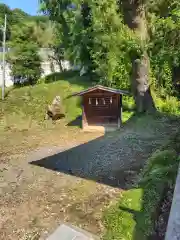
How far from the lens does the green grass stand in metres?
5.27

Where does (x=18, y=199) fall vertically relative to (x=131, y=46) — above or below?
below

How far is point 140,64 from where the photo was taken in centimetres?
1421

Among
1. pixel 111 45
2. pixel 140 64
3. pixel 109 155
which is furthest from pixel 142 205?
pixel 111 45

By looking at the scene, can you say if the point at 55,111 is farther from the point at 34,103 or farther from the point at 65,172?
the point at 65,172

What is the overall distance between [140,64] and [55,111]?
5.08m

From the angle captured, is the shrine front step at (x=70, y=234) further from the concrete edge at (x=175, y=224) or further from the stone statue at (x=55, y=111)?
the stone statue at (x=55, y=111)

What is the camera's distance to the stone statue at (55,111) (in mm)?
15281

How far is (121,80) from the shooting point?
53.8 feet

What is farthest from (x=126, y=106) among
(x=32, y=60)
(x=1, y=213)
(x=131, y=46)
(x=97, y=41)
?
(x=32, y=60)

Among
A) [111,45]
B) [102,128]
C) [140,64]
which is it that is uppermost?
[111,45]

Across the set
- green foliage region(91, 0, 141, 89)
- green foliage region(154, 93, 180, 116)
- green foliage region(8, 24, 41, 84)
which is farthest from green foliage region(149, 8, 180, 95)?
green foliage region(8, 24, 41, 84)

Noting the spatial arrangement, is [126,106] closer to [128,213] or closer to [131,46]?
[131,46]

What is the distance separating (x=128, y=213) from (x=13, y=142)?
7.57 metres

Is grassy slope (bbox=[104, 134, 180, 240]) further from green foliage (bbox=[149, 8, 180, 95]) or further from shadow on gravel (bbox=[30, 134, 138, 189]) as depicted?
green foliage (bbox=[149, 8, 180, 95])
